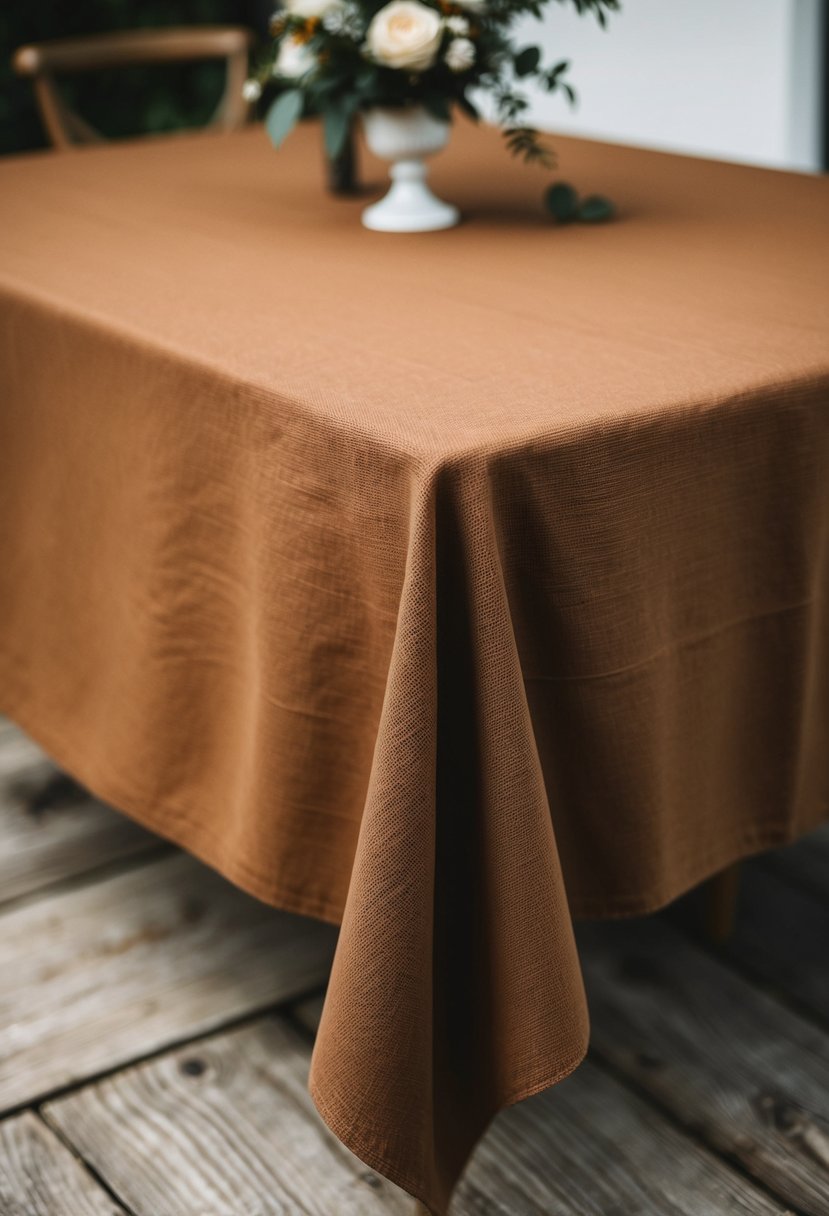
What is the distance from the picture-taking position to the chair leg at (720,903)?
1.31 meters

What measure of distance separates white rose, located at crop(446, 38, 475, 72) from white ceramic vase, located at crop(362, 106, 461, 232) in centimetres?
6

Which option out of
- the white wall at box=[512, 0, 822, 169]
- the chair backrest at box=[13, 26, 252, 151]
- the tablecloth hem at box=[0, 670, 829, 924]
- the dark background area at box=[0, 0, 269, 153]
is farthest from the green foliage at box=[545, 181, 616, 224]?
the dark background area at box=[0, 0, 269, 153]

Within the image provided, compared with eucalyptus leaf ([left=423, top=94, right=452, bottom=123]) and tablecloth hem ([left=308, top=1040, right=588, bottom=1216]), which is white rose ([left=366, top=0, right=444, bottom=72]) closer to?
eucalyptus leaf ([left=423, top=94, right=452, bottom=123])

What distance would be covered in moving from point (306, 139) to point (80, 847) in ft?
3.86

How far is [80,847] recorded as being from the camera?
1560 millimetres

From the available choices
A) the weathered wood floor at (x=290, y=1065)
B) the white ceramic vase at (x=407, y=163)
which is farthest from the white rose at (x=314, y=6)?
the weathered wood floor at (x=290, y=1065)

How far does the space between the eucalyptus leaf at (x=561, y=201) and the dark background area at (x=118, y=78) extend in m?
2.36

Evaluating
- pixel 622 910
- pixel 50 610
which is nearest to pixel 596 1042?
pixel 622 910

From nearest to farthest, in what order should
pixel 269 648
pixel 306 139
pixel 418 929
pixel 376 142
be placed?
pixel 418 929
pixel 269 648
pixel 376 142
pixel 306 139

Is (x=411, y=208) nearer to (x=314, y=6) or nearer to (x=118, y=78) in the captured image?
(x=314, y=6)

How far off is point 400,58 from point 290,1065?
3.18ft

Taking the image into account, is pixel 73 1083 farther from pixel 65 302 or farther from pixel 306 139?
pixel 306 139

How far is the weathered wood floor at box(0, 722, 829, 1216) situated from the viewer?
1.07m

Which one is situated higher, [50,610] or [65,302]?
[65,302]
